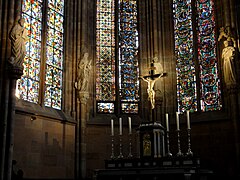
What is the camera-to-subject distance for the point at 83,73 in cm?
1575

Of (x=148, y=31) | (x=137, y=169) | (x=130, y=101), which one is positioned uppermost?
(x=148, y=31)

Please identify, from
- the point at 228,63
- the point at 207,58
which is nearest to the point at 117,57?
the point at 207,58

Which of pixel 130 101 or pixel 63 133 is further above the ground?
pixel 130 101

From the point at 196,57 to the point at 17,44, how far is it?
7457 millimetres

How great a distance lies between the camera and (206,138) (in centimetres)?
1532

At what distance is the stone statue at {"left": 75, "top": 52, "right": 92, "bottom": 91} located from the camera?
15703 mm

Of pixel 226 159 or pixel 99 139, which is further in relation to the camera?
pixel 99 139

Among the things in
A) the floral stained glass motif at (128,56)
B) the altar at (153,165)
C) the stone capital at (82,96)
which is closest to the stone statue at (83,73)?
the stone capital at (82,96)

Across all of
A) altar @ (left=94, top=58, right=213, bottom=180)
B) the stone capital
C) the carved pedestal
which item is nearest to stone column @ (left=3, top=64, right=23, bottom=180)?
altar @ (left=94, top=58, right=213, bottom=180)

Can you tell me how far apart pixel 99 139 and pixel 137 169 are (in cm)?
424

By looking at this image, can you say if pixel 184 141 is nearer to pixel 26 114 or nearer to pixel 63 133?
pixel 63 133

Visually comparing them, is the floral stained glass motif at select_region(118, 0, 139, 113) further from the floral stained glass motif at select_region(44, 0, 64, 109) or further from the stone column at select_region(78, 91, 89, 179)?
the floral stained glass motif at select_region(44, 0, 64, 109)

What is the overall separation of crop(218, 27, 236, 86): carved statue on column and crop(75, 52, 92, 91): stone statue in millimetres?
5139

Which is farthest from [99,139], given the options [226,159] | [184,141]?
[226,159]
